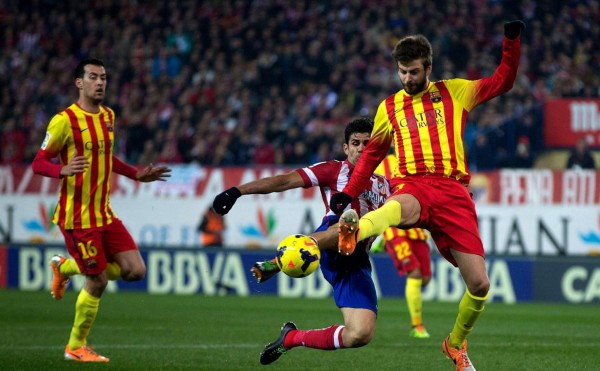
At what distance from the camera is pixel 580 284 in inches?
669

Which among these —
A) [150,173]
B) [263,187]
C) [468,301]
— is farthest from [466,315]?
[150,173]

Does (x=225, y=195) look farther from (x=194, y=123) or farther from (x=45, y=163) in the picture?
(x=194, y=123)

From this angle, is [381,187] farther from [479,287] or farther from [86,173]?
[86,173]

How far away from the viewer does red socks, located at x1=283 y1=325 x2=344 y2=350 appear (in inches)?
295

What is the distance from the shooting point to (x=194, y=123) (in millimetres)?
21875

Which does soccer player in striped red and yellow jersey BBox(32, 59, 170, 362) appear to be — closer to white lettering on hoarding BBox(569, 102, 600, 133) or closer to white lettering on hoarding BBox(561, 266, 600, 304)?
white lettering on hoarding BBox(561, 266, 600, 304)

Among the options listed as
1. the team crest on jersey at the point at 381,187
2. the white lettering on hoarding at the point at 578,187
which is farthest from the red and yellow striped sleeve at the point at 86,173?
the white lettering on hoarding at the point at 578,187

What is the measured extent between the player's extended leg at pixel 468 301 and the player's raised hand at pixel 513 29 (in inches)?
58.0

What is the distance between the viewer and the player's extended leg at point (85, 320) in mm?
8859

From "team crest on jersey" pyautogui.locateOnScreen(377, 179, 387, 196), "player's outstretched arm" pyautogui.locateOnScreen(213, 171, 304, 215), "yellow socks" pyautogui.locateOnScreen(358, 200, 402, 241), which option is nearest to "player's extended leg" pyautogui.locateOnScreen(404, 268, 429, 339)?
"team crest on jersey" pyautogui.locateOnScreen(377, 179, 387, 196)

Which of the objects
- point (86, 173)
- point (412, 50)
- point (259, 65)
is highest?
point (259, 65)

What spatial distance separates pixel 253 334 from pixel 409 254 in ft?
→ 6.31

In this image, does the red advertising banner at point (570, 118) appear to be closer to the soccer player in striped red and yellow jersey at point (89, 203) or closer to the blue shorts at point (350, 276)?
the soccer player in striped red and yellow jersey at point (89, 203)

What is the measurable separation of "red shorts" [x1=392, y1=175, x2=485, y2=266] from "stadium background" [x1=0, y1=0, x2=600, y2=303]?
10.1 metres
